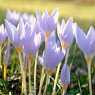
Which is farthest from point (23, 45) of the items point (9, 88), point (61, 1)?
point (61, 1)

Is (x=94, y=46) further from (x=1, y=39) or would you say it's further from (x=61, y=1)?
(x=61, y=1)

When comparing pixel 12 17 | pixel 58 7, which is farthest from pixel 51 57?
pixel 58 7

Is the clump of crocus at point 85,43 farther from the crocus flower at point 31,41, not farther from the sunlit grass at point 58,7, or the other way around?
the sunlit grass at point 58,7

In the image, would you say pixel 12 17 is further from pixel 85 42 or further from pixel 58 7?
pixel 58 7

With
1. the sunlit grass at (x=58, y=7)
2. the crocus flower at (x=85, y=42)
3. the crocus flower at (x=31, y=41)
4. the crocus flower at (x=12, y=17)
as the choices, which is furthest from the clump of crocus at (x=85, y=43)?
the sunlit grass at (x=58, y=7)

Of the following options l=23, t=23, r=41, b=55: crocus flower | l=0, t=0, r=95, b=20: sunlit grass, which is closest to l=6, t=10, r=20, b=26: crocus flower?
l=23, t=23, r=41, b=55: crocus flower

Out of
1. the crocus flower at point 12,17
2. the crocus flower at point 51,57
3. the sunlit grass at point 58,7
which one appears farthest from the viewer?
the sunlit grass at point 58,7

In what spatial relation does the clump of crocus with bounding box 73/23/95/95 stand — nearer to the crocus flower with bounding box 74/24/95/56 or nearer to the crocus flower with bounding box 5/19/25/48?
the crocus flower with bounding box 74/24/95/56

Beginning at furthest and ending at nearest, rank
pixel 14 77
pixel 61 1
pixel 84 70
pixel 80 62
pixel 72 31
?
pixel 61 1, pixel 80 62, pixel 84 70, pixel 14 77, pixel 72 31

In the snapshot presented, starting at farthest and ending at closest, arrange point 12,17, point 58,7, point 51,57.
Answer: point 58,7 < point 12,17 < point 51,57

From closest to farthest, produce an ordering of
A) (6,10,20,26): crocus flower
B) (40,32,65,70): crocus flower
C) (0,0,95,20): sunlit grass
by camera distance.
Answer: (40,32,65,70): crocus flower < (6,10,20,26): crocus flower < (0,0,95,20): sunlit grass

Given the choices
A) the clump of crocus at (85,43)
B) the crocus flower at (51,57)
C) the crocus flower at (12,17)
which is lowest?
the crocus flower at (51,57)
